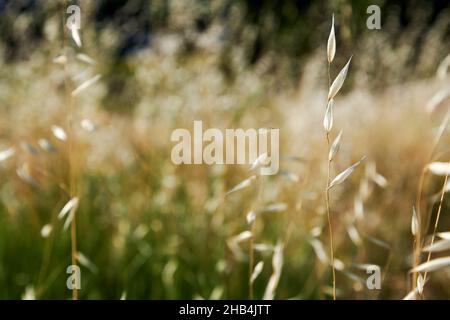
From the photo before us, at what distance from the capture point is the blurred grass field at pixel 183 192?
4.44 ft

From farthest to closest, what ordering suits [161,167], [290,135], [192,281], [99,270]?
[290,135], [161,167], [99,270], [192,281]

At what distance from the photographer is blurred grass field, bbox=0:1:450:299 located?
4.44 ft

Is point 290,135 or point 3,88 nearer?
point 3,88

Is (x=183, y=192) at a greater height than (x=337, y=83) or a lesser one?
lesser

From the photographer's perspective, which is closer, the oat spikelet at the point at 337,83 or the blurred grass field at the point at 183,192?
the oat spikelet at the point at 337,83

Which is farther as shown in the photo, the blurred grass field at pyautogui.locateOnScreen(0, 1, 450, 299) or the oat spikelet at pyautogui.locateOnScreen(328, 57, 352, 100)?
the blurred grass field at pyautogui.locateOnScreen(0, 1, 450, 299)

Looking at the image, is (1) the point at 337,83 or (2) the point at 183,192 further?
(2) the point at 183,192

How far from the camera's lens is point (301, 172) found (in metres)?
2.38

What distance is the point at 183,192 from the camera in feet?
5.99
